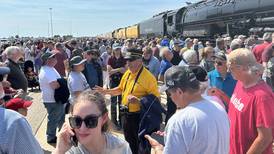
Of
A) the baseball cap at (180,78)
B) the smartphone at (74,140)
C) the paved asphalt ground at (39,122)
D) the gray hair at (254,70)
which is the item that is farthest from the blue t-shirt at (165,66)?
the smartphone at (74,140)

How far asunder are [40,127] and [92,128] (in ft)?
26.2

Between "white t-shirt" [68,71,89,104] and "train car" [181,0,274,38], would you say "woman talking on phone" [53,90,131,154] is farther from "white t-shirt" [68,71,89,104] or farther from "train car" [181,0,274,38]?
"train car" [181,0,274,38]

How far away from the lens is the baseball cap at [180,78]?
3369 mm

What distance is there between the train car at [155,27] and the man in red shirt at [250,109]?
30804 mm

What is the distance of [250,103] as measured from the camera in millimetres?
3768

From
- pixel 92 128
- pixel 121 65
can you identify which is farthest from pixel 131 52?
pixel 121 65

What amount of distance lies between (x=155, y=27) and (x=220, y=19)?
16808 mm

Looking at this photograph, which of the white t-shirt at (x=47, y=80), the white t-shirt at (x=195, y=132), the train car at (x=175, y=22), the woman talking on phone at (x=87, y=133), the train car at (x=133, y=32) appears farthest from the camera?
the train car at (x=133, y=32)

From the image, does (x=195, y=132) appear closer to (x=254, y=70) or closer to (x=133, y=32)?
(x=254, y=70)

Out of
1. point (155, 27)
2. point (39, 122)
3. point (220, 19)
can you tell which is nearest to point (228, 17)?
point (220, 19)

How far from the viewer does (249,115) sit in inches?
148

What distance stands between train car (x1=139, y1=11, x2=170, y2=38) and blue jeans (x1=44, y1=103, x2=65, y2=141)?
87.7 feet

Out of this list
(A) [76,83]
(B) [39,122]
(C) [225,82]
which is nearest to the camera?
(C) [225,82]

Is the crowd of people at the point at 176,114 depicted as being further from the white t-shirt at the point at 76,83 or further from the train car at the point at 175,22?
the train car at the point at 175,22
